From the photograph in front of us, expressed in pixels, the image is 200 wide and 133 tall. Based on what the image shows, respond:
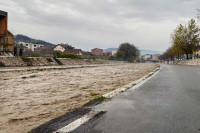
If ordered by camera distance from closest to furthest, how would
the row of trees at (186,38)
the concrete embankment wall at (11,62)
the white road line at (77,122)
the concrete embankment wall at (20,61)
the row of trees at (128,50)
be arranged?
the white road line at (77,122) → the concrete embankment wall at (11,62) → the concrete embankment wall at (20,61) → the row of trees at (186,38) → the row of trees at (128,50)

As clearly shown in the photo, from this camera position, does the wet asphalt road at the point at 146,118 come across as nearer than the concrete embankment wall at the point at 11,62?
Yes

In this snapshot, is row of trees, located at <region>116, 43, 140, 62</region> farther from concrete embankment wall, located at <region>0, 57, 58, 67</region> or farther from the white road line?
the white road line

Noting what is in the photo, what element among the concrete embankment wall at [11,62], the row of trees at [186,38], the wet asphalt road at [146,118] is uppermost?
the row of trees at [186,38]

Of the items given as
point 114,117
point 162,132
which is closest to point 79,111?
point 114,117

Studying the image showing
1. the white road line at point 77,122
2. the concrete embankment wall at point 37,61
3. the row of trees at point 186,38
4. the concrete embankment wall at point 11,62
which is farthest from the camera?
the row of trees at point 186,38

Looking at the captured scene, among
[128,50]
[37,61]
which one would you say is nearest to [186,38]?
[37,61]

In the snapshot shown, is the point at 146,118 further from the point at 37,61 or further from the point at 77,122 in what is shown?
the point at 37,61

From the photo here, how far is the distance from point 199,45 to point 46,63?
45831 millimetres

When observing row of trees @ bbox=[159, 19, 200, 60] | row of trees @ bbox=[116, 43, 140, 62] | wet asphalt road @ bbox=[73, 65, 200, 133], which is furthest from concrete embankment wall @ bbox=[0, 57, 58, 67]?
row of trees @ bbox=[116, 43, 140, 62]

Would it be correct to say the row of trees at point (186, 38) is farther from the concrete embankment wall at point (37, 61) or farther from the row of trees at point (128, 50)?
the row of trees at point (128, 50)

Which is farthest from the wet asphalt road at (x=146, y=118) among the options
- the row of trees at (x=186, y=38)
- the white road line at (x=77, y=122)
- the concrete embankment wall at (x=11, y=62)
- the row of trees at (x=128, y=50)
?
the row of trees at (x=128, y=50)

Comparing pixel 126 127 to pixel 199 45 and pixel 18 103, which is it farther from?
pixel 199 45

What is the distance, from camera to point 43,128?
2938 mm

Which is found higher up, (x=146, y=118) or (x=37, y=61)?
(x=37, y=61)
